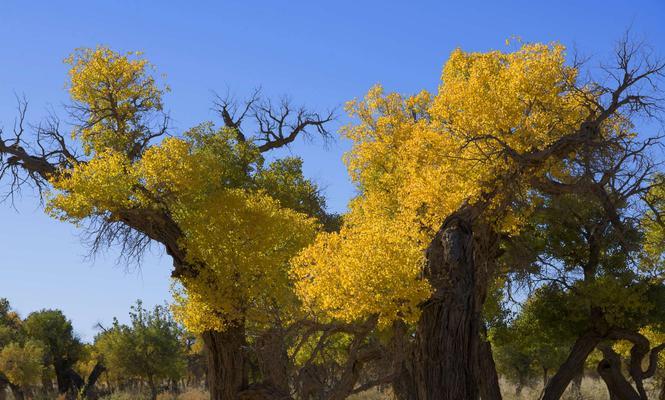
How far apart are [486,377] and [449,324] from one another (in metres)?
9.55

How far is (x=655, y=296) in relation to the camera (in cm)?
2842

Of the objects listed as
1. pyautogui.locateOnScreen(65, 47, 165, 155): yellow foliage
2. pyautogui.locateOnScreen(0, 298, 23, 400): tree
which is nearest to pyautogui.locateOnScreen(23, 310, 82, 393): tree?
pyautogui.locateOnScreen(0, 298, 23, 400): tree

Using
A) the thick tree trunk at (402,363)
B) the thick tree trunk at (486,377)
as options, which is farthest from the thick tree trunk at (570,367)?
the thick tree trunk at (402,363)

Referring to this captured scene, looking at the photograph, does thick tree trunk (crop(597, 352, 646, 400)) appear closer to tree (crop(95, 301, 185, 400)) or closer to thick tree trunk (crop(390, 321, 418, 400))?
thick tree trunk (crop(390, 321, 418, 400))

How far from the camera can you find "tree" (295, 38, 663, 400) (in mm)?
→ 18047

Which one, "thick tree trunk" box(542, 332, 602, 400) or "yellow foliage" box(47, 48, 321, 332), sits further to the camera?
"thick tree trunk" box(542, 332, 602, 400)

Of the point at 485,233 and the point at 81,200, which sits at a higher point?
the point at 81,200

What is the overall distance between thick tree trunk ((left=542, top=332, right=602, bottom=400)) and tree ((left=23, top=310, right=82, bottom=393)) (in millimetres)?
40556

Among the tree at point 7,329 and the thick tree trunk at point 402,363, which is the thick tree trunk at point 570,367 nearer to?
the thick tree trunk at point 402,363

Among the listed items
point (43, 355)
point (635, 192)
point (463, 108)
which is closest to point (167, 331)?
point (43, 355)

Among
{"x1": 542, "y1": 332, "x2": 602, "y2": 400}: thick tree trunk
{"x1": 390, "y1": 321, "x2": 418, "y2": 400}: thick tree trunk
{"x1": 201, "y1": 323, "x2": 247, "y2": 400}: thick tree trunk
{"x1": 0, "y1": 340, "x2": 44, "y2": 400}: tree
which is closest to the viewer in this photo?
{"x1": 390, "y1": 321, "x2": 418, "y2": 400}: thick tree trunk

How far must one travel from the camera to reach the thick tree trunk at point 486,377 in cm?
2678

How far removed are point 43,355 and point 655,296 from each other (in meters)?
41.6

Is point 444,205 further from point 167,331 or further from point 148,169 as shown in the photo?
point 167,331
